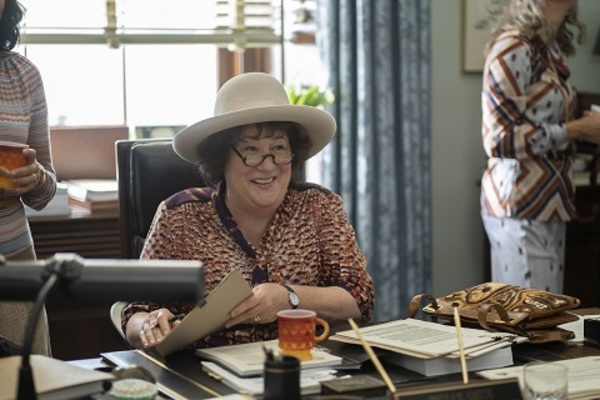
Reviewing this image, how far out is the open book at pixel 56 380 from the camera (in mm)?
1610

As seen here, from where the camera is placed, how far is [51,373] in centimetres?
168

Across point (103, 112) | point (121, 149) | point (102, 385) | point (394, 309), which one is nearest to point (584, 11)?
point (394, 309)

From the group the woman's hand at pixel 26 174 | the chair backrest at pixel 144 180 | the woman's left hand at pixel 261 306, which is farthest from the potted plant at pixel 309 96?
the woman's left hand at pixel 261 306

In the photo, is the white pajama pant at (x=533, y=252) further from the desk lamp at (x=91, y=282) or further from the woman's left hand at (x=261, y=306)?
the desk lamp at (x=91, y=282)

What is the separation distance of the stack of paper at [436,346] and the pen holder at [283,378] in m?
0.36

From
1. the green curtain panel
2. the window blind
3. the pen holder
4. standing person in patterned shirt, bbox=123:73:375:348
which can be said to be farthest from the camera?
the green curtain panel

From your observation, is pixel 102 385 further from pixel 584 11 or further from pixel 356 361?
pixel 584 11

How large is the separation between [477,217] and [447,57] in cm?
70

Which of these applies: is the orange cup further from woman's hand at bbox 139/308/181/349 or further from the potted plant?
the potted plant

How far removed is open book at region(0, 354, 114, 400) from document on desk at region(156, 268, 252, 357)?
283 millimetres

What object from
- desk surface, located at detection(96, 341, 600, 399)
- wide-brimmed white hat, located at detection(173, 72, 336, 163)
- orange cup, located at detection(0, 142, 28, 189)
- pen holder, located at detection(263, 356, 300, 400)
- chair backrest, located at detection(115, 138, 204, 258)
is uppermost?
wide-brimmed white hat, located at detection(173, 72, 336, 163)

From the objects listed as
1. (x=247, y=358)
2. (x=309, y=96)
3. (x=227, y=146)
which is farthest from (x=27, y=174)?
(x=309, y=96)

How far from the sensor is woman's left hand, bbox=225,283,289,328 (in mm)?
2201

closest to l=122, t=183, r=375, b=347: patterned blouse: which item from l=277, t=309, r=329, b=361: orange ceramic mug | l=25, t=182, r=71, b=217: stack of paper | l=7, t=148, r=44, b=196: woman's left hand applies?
l=7, t=148, r=44, b=196: woman's left hand
